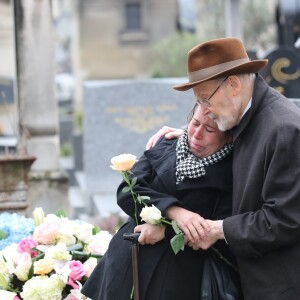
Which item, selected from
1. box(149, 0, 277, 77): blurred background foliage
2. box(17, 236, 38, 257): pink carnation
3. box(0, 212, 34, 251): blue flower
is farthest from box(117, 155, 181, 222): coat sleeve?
box(149, 0, 277, 77): blurred background foliage

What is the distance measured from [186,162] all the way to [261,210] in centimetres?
40

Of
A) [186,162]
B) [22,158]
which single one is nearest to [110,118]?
[22,158]

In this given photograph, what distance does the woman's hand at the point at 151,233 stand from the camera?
357 cm

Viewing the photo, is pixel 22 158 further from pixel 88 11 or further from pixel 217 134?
pixel 88 11

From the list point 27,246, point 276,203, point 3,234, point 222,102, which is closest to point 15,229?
point 3,234

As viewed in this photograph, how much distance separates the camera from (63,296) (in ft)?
14.6

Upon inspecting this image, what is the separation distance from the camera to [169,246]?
3.62m

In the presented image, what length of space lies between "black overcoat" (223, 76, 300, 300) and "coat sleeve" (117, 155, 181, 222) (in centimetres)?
27

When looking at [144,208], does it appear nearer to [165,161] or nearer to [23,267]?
[165,161]

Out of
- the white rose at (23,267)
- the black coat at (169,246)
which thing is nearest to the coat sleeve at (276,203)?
the black coat at (169,246)

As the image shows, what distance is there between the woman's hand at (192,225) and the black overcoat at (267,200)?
3.8 inches

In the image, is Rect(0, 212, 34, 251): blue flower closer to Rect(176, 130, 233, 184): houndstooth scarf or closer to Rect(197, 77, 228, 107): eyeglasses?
Rect(176, 130, 233, 184): houndstooth scarf

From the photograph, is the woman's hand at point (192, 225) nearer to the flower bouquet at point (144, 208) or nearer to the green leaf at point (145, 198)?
the flower bouquet at point (144, 208)

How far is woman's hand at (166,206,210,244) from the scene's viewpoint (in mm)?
3469
